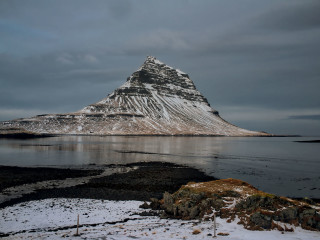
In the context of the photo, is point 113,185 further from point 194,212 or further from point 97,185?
point 194,212

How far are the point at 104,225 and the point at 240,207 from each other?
13.2 meters

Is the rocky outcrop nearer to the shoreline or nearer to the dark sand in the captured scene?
the shoreline

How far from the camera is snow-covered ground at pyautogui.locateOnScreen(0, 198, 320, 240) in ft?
71.3

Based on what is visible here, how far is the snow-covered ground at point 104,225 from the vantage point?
2172 cm

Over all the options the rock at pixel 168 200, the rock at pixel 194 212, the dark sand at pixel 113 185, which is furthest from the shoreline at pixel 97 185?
→ the rock at pixel 194 212

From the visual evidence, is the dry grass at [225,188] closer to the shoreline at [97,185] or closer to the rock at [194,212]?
the rock at [194,212]

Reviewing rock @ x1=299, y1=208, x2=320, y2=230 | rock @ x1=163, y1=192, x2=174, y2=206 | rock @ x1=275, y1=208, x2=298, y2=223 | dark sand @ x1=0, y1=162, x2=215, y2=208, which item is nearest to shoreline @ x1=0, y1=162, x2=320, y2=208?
dark sand @ x1=0, y1=162, x2=215, y2=208

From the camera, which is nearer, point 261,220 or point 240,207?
point 261,220

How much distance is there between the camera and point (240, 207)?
86.7 ft

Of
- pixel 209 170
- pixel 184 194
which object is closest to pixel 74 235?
pixel 184 194

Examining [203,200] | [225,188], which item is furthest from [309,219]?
[203,200]

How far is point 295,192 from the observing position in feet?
152

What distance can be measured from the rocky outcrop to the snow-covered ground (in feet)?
3.43

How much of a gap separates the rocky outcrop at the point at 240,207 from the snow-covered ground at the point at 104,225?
1.05 meters
